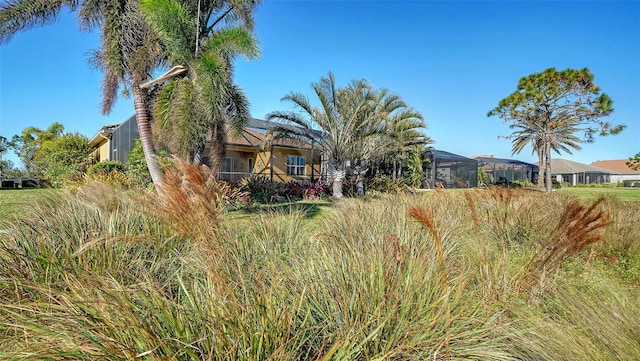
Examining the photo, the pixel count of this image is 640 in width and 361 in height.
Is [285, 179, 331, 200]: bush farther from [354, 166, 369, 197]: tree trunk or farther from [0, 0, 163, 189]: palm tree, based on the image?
[0, 0, 163, 189]: palm tree

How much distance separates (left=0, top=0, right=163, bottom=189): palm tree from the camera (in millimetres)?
9609

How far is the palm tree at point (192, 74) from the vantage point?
9.71 metres

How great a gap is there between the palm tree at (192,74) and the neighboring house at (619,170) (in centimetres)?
8035

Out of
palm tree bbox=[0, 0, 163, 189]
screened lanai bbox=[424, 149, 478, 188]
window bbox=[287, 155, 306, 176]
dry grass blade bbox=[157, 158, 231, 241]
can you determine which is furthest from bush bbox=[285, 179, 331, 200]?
screened lanai bbox=[424, 149, 478, 188]

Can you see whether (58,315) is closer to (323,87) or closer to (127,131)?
(323,87)

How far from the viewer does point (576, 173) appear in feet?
188

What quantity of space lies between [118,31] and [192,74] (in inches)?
92.3

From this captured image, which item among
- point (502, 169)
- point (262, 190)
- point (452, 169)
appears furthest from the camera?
point (502, 169)

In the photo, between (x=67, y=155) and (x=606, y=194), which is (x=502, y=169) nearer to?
(x=606, y=194)

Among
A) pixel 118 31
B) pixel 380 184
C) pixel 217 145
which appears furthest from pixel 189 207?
pixel 380 184

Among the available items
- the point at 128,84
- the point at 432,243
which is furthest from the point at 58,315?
the point at 128,84

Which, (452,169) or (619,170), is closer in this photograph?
(452,169)

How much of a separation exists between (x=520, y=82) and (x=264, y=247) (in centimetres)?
2756

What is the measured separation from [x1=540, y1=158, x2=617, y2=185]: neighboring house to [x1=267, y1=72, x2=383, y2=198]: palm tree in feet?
182
